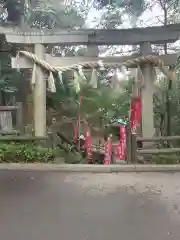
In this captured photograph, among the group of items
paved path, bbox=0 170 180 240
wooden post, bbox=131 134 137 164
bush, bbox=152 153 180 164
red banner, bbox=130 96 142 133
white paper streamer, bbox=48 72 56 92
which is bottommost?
paved path, bbox=0 170 180 240

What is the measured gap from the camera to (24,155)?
32.2 feet

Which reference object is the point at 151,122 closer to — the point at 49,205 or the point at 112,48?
the point at 49,205

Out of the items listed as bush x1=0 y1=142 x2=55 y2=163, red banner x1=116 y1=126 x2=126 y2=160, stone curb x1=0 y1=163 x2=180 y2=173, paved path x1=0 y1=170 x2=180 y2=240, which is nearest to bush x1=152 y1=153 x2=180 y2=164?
stone curb x1=0 y1=163 x2=180 y2=173

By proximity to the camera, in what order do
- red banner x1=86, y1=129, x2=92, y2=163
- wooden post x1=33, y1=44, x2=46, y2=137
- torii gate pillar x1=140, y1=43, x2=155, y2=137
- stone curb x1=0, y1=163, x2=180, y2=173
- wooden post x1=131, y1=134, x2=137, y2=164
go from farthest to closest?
1. wooden post x1=33, y1=44, x2=46, y2=137
2. torii gate pillar x1=140, y1=43, x2=155, y2=137
3. red banner x1=86, y1=129, x2=92, y2=163
4. wooden post x1=131, y1=134, x2=137, y2=164
5. stone curb x1=0, y1=163, x2=180, y2=173

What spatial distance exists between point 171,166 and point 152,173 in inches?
27.6

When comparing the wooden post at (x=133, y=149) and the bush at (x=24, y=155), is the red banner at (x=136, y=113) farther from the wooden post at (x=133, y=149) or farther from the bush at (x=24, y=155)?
the bush at (x=24, y=155)

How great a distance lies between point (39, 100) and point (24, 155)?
2177 millimetres

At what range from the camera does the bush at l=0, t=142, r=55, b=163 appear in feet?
32.2

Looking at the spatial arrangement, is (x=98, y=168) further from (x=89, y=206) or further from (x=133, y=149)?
(x=89, y=206)

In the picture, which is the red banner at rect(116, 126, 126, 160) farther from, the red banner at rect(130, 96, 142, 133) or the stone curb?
the stone curb

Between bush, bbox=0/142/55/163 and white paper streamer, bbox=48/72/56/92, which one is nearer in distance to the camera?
bush, bbox=0/142/55/163

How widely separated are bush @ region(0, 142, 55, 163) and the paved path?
119 cm

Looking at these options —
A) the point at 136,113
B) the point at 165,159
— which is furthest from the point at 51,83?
the point at 165,159

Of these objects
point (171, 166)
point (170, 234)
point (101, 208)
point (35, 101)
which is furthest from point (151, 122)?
point (170, 234)
